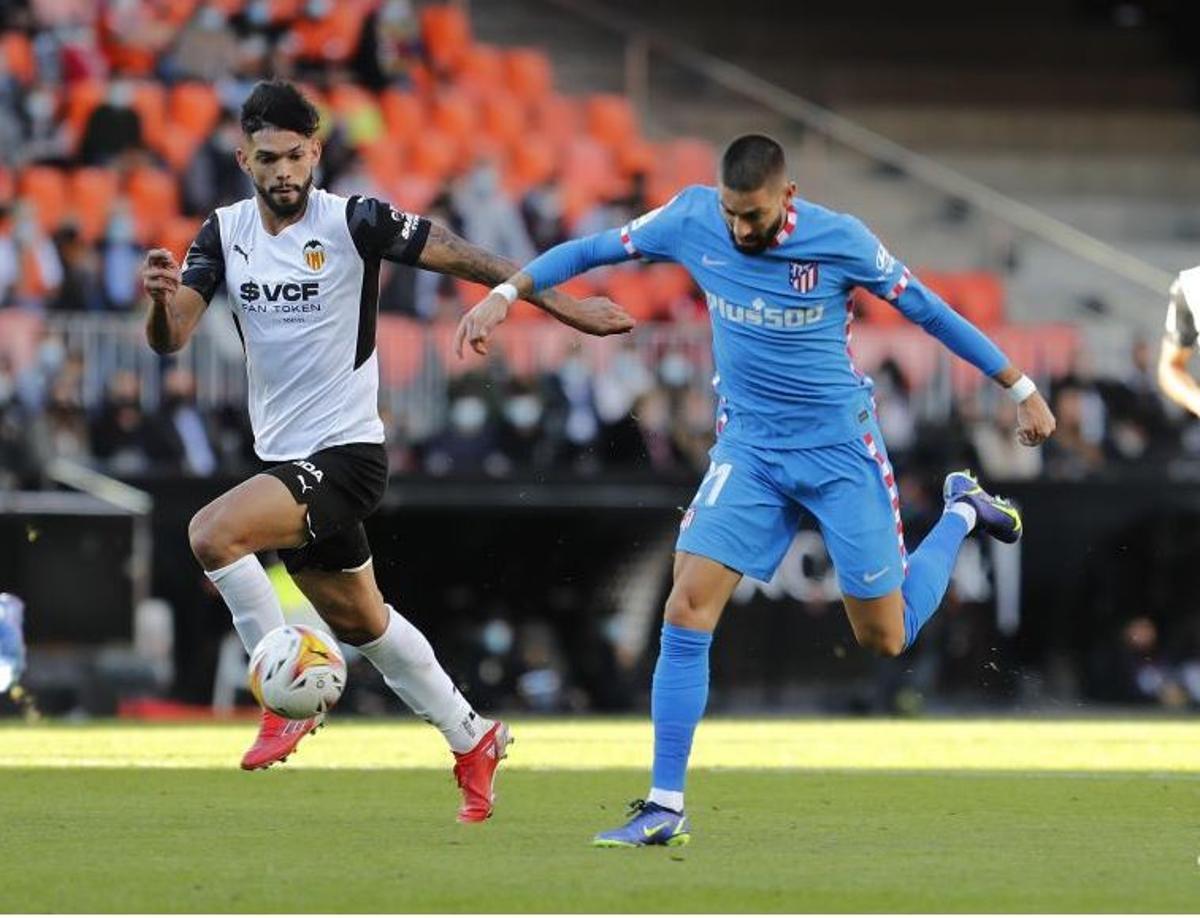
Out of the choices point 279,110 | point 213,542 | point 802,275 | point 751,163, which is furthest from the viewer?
point 279,110

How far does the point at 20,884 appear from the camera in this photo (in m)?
7.02

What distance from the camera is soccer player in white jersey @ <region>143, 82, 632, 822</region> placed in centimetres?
884

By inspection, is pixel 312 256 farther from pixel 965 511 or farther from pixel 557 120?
pixel 557 120

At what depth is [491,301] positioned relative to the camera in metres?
8.01

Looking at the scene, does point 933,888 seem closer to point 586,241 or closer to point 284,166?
point 586,241

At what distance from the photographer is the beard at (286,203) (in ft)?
29.2

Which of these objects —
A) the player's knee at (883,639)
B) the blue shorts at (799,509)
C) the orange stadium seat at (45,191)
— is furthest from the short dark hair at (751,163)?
the orange stadium seat at (45,191)

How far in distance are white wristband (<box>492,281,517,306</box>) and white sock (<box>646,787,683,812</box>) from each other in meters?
1.59

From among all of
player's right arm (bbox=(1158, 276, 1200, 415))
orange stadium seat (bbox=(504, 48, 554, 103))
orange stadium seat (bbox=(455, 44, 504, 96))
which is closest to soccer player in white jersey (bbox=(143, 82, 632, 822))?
player's right arm (bbox=(1158, 276, 1200, 415))

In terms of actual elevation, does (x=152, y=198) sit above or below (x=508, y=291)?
above

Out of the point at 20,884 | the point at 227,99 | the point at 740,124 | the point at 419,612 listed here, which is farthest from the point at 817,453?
the point at 740,124

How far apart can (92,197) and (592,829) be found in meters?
13.0

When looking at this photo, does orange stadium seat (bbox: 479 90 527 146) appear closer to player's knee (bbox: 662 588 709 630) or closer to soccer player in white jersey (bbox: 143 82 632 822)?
soccer player in white jersey (bbox: 143 82 632 822)

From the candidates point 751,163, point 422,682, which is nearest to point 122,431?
point 422,682
